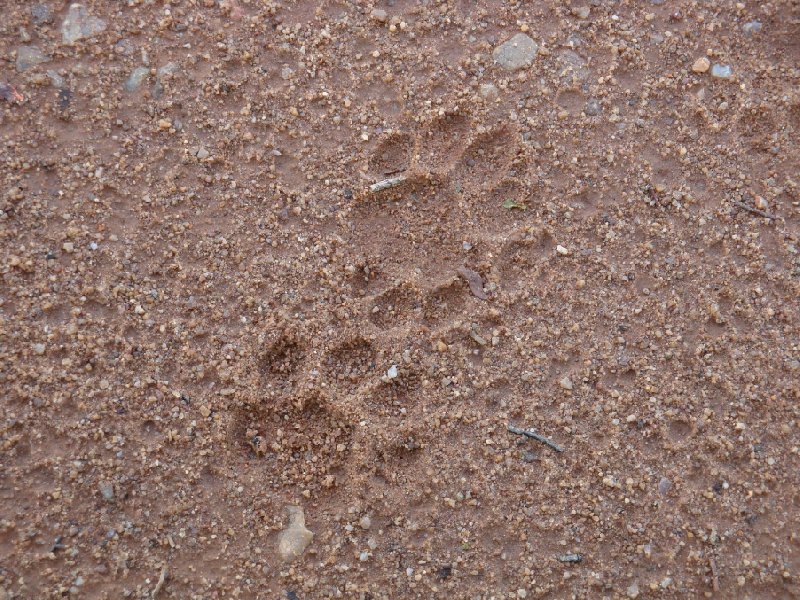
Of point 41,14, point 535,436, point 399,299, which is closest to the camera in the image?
point 535,436

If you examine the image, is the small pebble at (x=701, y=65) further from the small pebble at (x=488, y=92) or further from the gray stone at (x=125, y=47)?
the gray stone at (x=125, y=47)

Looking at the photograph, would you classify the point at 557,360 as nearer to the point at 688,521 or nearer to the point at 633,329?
Answer: the point at 633,329

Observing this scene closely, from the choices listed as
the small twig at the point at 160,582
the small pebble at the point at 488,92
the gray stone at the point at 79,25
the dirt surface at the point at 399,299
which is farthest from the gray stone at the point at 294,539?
the gray stone at the point at 79,25

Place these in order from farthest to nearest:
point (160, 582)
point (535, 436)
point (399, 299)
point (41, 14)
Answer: point (41, 14), point (399, 299), point (535, 436), point (160, 582)

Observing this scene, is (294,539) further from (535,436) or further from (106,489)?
(535,436)

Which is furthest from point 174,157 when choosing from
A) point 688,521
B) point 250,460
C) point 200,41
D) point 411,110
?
point 688,521

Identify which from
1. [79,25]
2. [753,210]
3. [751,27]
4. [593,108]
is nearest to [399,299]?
[593,108]

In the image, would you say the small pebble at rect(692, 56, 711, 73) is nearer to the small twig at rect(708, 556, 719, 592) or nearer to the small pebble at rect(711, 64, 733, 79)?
the small pebble at rect(711, 64, 733, 79)
